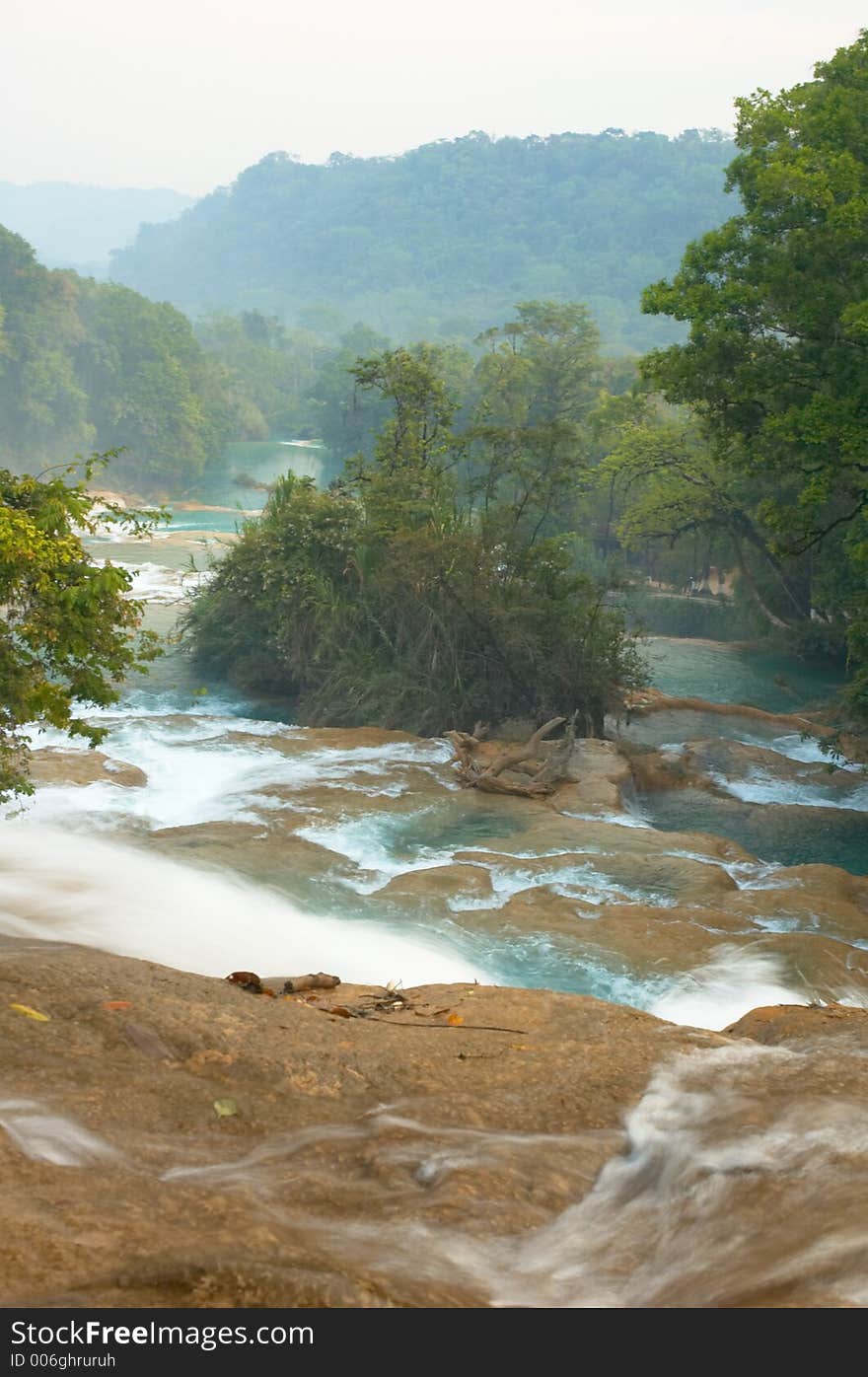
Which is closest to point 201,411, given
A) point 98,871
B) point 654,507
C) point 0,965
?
point 654,507

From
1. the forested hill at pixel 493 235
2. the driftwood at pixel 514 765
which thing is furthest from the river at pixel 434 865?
the forested hill at pixel 493 235

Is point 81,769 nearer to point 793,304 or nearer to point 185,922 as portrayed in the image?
point 185,922

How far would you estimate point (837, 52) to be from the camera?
17438 millimetres

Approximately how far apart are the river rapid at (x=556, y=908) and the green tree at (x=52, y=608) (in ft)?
5.61

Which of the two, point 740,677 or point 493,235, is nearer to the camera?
point 740,677

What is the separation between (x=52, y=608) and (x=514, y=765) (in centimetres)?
965

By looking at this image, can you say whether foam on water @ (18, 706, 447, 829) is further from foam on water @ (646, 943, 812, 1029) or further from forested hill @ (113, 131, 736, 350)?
forested hill @ (113, 131, 736, 350)

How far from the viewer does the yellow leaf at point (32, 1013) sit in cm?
623

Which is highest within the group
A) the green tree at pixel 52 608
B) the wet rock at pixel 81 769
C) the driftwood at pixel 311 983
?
the green tree at pixel 52 608

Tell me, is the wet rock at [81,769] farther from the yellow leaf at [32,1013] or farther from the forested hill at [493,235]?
the forested hill at [493,235]

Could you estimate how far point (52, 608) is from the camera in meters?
9.05

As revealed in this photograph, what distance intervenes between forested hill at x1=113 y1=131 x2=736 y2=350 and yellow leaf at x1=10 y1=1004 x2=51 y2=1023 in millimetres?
113433

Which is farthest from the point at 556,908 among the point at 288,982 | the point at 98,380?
the point at 98,380

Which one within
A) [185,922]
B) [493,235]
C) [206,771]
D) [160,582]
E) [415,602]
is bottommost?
[206,771]
